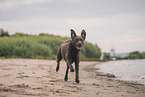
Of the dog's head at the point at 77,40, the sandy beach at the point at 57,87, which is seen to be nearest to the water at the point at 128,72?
the sandy beach at the point at 57,87

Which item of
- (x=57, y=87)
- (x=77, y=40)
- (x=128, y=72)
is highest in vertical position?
(x=77, y=40)

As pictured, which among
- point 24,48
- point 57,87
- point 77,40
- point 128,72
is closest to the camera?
point 57,87

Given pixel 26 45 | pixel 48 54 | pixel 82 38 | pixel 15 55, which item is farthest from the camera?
pixel 48 54

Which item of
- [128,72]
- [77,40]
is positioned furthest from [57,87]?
[128,72]

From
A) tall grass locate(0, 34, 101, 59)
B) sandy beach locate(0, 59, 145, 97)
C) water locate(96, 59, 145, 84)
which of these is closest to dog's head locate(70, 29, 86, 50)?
sandy beach locate(0, 59, 145, 97)

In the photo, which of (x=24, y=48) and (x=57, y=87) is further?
(x=24, y=48)

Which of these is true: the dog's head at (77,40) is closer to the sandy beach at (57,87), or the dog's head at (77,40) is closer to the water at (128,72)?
the sandy beach at (57,87)

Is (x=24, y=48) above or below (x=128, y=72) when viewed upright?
above

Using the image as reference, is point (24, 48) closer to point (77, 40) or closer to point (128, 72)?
point (128, 72)

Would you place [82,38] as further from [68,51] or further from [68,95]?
[68,95]

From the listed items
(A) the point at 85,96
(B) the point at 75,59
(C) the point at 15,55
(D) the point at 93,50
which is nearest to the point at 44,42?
(C) the point at 15,55

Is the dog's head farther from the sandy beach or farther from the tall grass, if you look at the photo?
the tall grass

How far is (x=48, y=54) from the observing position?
23.9 meters

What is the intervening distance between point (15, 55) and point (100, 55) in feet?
81.7
